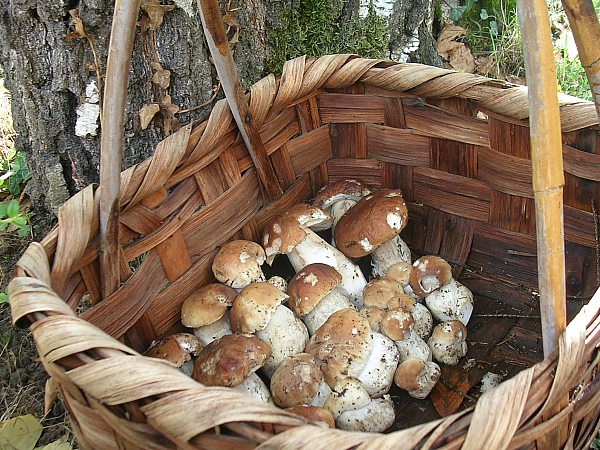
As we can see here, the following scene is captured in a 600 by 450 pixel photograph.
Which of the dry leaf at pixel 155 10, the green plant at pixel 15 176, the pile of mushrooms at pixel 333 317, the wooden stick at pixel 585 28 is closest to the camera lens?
the wooden stick at pixel 585 28

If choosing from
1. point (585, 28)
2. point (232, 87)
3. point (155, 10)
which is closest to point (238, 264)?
point (232, 87)

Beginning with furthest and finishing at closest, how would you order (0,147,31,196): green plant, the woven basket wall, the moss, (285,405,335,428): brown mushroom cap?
(0,147,31,196): green plant → the moss → (285,405,335,428): brown mushroom cap → the woven basket wall

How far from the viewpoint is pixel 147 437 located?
2.99ft

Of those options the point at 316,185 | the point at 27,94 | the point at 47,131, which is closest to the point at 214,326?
the point at 316,185

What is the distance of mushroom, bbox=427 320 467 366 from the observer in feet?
5.34

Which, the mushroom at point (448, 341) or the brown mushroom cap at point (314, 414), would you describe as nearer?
the brown mushroom cap at point (314, 414)

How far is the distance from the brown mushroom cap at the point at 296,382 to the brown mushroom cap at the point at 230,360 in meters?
0.07

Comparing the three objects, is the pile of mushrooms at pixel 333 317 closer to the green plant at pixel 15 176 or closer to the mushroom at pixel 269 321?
the mushroom at pixel 269 321

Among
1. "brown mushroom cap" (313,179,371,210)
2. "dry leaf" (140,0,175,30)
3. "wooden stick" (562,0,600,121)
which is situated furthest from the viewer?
"brown mushroom cap" (313,179,371,210)

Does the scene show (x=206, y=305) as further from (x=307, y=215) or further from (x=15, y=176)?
(x=15, y=176)

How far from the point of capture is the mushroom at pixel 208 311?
1.53 metres

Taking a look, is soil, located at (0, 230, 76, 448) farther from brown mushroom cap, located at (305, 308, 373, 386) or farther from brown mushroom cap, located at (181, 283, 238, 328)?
brown mushroom cap, located at (305, 308, 373, 386)

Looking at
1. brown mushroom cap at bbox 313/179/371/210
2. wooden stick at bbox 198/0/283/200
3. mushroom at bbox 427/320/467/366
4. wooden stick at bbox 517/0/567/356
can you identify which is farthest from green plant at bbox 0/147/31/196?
wooden stick at bbox 517/0/567/356

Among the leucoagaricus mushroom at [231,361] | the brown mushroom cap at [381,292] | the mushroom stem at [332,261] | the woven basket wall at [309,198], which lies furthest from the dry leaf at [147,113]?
the brown mushroom cap at [381,292]
